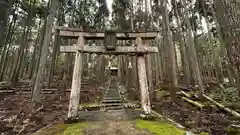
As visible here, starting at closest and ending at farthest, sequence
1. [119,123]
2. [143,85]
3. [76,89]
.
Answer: [119,123] < [76,89] < [143,85]

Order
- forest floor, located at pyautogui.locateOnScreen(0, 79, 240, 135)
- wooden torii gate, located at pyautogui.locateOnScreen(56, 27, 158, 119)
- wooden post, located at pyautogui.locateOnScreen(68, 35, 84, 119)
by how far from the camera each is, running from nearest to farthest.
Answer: forest floor, located at pyautogui.locateOnScreen(0, 79, 240, 135) → wooden post, located at pyautogui.locateOnScreen(68, 35, 84, 119) → wooden torii gate, located at pyautogui.locateOnScreen(56, 27, 158, 119)

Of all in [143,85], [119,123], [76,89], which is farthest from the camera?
[143,85]

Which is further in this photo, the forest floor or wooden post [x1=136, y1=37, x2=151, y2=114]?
wooden post [x1=136, y1=37, x2=151, y2=114]

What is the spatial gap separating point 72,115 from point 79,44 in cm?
255

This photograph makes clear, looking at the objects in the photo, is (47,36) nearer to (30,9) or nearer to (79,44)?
(79,44)

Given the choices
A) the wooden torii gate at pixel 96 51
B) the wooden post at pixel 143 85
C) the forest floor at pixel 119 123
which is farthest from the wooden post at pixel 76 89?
the wooden post at pixel 143 85

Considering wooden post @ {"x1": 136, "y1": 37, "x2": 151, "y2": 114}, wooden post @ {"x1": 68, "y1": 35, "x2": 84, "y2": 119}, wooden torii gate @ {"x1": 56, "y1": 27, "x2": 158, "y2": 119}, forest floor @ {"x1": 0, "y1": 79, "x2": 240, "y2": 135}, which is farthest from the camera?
wooden post @ {"x1": 136, "y1": 37, "x2": 151, "y2": 114}

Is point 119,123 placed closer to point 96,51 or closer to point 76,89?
point 76,89

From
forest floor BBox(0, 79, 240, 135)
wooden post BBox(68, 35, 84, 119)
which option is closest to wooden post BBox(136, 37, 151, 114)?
forest floor BBox(0, 79, 240, 135)

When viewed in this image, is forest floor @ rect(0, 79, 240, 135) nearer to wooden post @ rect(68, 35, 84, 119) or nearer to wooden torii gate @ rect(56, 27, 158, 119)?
wooden post @ rect(68, 35, 84, 119)

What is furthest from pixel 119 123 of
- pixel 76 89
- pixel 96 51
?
pixel 96 51

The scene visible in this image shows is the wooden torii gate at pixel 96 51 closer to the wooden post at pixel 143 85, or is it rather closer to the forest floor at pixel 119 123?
the wooden post at pixel 143 85

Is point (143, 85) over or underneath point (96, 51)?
underneath

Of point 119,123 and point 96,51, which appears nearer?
point 119,123
